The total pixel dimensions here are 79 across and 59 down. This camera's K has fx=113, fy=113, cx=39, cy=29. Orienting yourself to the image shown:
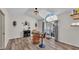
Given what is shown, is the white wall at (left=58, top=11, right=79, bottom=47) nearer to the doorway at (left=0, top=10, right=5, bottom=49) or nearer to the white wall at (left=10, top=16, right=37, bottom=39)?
the white wall at (left=10, top=16, right=37, bottom=39)

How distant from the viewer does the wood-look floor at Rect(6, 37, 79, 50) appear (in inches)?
71.2

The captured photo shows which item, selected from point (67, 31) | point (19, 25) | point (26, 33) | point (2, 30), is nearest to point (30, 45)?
point (26, 33)

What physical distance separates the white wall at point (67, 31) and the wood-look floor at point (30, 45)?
3.6 inches

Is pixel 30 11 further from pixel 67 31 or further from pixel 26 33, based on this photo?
pixel 67 31

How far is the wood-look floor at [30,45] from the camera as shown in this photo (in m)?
1.81

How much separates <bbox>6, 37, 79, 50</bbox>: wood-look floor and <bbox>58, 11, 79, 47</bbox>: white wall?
0.30 feet

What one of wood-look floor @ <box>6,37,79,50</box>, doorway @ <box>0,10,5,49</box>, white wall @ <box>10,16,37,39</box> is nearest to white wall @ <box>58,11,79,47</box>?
wood-look floor @ <box>6,37,79,50</box>

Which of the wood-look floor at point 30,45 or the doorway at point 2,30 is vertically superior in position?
the doorway at point 2,30

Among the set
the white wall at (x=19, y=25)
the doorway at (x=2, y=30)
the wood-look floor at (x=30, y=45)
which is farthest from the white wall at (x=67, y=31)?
the doorway at (x=2, y=30)

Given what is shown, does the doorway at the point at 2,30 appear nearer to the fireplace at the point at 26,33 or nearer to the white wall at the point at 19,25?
the white wall at the point at 19,25

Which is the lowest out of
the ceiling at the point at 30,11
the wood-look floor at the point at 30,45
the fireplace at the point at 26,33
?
the wood-look floor at the point at 30,45

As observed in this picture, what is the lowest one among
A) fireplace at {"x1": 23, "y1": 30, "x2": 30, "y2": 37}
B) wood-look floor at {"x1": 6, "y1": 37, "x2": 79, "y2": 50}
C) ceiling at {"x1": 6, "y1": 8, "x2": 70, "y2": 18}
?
wood-look floor at {"x1": 6, "y1": 37, "x2": 79, "y2": 50}

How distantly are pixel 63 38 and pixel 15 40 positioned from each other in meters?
0.81
